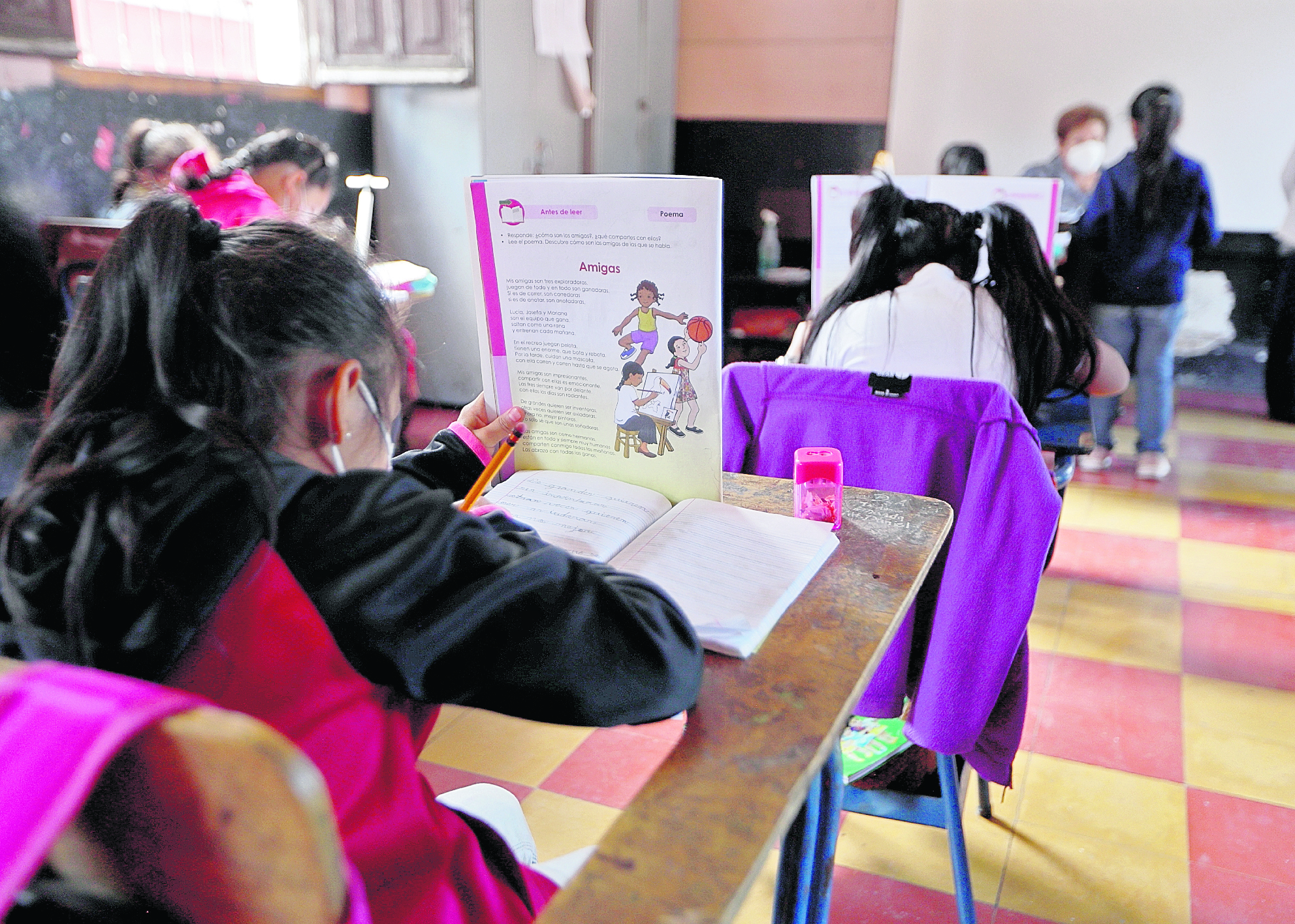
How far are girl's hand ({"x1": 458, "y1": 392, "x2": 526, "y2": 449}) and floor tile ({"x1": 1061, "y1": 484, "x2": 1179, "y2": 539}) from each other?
101 inches

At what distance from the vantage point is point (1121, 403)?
4723 millimetres

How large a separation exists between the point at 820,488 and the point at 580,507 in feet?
0.83

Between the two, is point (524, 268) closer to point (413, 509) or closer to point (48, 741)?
point (413, 509)

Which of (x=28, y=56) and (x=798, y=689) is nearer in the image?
(x=798, y=689)

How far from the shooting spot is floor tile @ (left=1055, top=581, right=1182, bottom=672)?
234 cm

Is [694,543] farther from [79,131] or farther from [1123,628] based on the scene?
[79,131]

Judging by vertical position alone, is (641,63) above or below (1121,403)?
above

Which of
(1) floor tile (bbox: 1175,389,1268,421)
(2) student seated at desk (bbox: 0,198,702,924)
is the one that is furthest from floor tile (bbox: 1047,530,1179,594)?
(2) student seated at desk (bbox: 0,198,702,924)

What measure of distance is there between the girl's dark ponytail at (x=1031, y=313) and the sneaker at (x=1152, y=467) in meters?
2.27

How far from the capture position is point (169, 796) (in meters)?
0.37

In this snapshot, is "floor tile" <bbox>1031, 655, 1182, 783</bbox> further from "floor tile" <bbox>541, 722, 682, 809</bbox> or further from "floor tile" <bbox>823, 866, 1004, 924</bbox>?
"floor tile" <bbox>541, 722, 682, 809</bbox>

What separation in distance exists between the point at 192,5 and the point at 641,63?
2313 millimetres

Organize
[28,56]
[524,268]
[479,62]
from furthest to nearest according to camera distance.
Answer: [479,62] → [28,56] → [524,268]

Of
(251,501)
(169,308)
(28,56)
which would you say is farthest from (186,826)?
(28,56)
